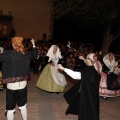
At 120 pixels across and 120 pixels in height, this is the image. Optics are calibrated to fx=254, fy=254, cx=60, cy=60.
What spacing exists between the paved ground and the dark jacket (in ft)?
5.16

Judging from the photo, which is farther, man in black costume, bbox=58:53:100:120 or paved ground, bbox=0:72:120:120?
paved ground, bbox=0:72:120:120

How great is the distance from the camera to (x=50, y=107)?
6359mm

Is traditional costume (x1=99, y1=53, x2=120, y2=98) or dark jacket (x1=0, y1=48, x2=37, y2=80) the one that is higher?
dark jacket (x1=0, y1=48, x2=37, y2=80)

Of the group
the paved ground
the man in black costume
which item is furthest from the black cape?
the paved ground

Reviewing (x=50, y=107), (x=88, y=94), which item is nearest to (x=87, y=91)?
(x=88, y=94)

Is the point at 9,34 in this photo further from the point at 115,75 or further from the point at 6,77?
the point at 6,77

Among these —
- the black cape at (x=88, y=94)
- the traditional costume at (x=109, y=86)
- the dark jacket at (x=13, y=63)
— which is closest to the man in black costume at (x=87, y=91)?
the black cape at (x=88, y=94)

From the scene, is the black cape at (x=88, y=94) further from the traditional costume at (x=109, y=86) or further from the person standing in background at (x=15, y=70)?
the traditional costume at (x=109, y=86)

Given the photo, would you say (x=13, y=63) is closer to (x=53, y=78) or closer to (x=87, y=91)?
(x=87, y=91)

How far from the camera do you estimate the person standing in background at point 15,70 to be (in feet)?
13.7

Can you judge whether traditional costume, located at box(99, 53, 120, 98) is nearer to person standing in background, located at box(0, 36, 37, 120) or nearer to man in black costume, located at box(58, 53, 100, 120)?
man in black costume, located at box(58, 53, 100, 120)

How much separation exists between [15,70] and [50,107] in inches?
95.2

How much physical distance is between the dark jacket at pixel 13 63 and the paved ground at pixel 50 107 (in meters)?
1.57

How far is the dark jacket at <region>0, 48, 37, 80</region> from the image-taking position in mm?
4137
